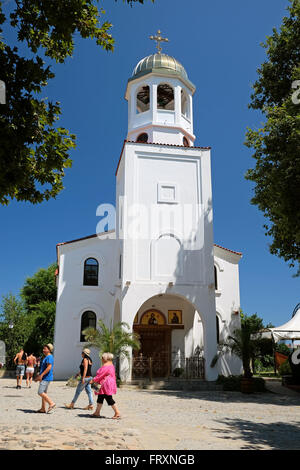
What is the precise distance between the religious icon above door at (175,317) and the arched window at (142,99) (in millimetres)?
12430

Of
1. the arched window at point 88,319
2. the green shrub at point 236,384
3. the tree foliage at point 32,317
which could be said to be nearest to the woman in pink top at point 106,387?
the green shrub at point 236,384

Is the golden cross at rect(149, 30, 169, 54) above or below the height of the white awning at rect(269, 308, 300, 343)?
above

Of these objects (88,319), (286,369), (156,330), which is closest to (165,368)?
(156,330)

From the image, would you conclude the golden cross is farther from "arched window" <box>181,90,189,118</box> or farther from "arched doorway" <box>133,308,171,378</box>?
"arched doorway" <box>133,308,171,378</box>

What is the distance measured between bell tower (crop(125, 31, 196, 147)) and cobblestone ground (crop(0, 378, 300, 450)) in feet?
48.1

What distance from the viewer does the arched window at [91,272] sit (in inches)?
895

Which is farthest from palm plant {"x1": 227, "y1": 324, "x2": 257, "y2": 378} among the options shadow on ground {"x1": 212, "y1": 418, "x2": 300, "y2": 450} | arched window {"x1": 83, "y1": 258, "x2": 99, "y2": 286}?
arched window {"x1": 83, "y1": 258, "x2": 99, "y2": 286}

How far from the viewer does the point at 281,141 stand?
13188mm

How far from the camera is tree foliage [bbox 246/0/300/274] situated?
12008 millimetres

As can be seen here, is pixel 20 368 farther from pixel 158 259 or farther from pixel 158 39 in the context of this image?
pixel 158 39

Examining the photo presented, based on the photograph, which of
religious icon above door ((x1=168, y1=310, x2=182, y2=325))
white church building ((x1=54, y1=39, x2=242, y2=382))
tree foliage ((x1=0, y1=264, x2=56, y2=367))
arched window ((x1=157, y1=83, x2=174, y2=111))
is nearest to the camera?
white church building ((x1=54, y1=39, x2=242, y2=382))

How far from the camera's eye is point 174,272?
19312 mm

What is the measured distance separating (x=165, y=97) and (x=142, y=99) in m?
1.55
